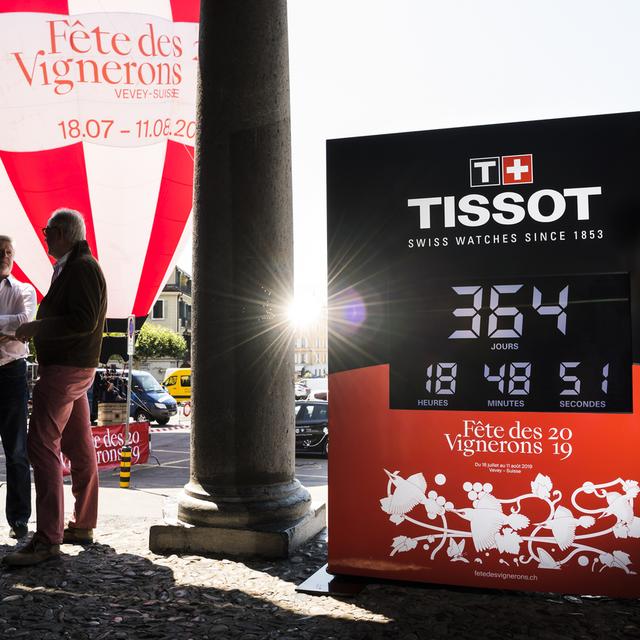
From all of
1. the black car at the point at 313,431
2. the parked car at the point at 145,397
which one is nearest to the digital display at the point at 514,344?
the black car at the point at 313,431

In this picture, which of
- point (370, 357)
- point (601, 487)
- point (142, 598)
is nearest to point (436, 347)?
point (370, 357)

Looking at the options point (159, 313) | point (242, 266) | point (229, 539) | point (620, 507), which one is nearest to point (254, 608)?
point (229, 539)

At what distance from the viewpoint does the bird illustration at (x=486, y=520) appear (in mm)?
3279

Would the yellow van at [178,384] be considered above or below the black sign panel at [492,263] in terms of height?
below

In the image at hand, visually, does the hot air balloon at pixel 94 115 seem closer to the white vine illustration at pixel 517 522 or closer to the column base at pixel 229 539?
the column base at pixel 229 539

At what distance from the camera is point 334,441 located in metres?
3.61

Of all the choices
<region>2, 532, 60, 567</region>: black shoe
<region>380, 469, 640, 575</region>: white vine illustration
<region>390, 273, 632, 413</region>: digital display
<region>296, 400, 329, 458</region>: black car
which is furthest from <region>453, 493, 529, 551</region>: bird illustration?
<region>296, 400, 329, 458</region>: black car

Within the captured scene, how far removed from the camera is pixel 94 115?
12438 mm

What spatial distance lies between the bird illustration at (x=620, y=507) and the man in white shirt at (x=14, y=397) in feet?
12.1

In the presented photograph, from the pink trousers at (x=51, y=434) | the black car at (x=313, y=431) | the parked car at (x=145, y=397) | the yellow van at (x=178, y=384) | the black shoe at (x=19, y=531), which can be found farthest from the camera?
the yellow van at (x=178, y=384)

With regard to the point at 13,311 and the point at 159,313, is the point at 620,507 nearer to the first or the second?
the point at 13,311

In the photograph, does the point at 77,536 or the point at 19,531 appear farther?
the point at 19,531

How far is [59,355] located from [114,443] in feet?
28.8

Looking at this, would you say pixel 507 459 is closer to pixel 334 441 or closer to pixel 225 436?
pixel 334 441
